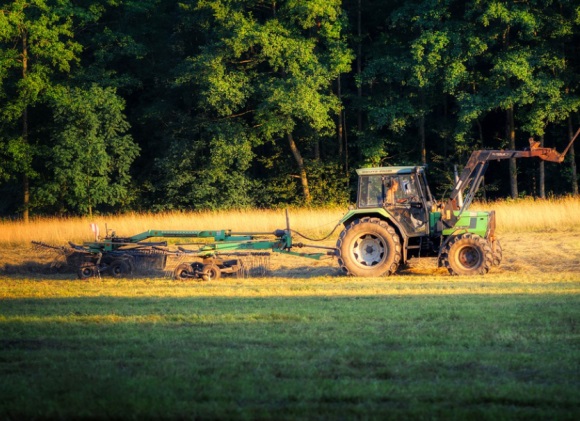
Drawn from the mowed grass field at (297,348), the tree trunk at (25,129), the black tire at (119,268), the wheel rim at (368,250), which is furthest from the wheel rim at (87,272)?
the tree trunk at (25,129)

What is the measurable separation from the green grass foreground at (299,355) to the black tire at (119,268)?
13.5 feet

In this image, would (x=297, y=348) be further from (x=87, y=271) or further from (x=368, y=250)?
(x=87, y=271)

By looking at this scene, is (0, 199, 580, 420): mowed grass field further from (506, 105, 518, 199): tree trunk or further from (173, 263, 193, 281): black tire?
(506, 105, 518, 199): tree trunk

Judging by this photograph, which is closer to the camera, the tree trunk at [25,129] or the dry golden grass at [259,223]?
the dry golden grass at [259,223]

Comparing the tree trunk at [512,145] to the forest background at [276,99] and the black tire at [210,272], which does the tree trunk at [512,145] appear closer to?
the forest background at [276,99]

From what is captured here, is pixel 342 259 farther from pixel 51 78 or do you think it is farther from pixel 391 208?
pixel 51 78

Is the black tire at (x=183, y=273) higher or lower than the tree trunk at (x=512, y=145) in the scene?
Result: lower

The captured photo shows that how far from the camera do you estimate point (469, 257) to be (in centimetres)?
1791

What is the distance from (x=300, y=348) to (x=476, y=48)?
27.4m

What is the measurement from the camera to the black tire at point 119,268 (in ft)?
64.5

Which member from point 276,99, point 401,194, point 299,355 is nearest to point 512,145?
point 276,99

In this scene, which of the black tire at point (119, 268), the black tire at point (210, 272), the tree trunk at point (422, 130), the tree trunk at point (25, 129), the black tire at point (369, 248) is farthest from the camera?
the tree trunk at point (25, 129)

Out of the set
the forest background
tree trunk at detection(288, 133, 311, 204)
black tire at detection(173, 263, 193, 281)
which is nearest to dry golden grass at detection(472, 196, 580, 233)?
the forest background

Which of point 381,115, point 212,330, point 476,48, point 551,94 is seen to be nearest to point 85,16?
point 381,115
